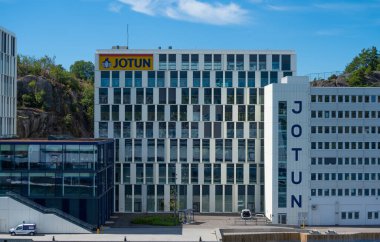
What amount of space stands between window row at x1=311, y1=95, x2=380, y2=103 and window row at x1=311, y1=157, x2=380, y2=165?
7.62m

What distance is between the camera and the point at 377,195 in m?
76.3

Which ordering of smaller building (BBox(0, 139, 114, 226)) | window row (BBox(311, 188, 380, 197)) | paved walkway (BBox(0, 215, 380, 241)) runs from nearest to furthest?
paved walkway (BBox(0, 215, 380, 241)) → smaller building (BBox(0, 139, 114, 226)) → window row (BBox(311, 188, 380, 197))

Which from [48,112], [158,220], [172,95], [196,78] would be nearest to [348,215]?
[158,220]

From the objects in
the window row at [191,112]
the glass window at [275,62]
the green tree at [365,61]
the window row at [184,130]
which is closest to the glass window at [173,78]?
the window row at [191,112]

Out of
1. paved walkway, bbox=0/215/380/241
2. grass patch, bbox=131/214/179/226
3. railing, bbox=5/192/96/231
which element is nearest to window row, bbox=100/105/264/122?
paved walkway, bbox=0/215/380/241

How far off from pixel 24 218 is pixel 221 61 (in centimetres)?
3614

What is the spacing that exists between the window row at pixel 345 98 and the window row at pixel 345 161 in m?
7.62

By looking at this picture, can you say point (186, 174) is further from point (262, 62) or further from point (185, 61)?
point (262, 62)

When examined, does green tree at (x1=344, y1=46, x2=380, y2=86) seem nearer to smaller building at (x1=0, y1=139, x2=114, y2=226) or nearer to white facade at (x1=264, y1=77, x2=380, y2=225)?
white facade at (x1=264, y1=77, x2=380, y2=225)

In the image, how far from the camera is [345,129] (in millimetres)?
75750

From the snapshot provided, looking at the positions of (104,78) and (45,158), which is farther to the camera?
(104,78)

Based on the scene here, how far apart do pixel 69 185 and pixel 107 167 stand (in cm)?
999

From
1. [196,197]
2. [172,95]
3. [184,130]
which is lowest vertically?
[196,197]

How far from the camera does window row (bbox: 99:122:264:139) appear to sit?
273 ft
